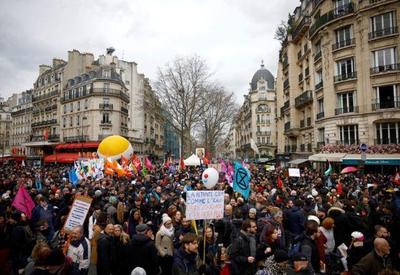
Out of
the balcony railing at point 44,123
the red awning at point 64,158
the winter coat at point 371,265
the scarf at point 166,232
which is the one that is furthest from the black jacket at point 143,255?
the balcony railing at point 44,123

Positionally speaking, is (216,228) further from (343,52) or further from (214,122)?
(214,122)

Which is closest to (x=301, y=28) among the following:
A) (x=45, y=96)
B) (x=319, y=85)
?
(x=319, y=85)

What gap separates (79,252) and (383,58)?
25.1m

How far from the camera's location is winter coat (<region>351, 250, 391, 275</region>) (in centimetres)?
370

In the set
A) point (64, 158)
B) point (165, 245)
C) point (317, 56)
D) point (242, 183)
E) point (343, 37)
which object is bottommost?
point (165, 245)

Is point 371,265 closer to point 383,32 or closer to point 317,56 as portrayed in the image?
point 383,32

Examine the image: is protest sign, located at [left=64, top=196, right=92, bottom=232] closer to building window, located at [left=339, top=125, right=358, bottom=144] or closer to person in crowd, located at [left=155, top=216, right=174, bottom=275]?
person in crowd, located at [left=155, top=216, right=174, bottom=275]

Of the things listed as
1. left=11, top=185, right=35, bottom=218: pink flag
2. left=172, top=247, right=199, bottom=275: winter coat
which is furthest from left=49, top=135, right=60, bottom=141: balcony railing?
left=172, top=247, right=199, bottom=275: winter coat

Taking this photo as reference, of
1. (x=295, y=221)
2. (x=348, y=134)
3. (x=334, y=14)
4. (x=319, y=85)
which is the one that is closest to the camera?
(x=295, y=221)

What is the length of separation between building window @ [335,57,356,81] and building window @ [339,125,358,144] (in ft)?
13.3

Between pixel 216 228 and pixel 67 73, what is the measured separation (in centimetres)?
5177

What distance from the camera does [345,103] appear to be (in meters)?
24.5

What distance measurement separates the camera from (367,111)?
74.2ft

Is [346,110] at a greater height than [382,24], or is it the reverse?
[382,24]
